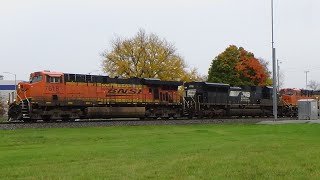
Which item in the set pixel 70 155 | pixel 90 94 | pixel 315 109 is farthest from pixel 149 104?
pixel 70 155

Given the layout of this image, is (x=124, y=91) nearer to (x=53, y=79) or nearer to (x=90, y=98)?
(x=90, y=98)

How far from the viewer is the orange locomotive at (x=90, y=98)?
1143 inches

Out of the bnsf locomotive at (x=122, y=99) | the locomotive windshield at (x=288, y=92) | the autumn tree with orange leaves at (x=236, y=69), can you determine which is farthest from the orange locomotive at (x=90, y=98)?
the autumn tree with orange leaves at (x=236, y=69)

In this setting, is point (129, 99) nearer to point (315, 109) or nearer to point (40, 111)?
point (40, 111)

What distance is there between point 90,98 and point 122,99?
122 inches

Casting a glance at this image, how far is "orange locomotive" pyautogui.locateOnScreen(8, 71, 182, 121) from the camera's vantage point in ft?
95.2

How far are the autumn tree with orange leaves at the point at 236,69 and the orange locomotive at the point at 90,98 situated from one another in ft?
113

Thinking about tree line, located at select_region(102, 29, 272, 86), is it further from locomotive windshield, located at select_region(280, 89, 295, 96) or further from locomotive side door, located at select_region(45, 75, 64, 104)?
locomotive side door, located at select_region(45, 75, 64, 104)

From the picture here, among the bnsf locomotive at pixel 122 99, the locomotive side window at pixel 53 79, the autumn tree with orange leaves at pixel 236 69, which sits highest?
the autumn tree with orange leaves at pixel 236 69

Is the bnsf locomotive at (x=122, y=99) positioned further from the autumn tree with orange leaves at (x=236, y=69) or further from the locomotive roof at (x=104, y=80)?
the autumn tree with orange leaves at (x=236, y=69)

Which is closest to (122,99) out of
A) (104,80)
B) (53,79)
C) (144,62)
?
(104,80)

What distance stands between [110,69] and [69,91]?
28.7 meters

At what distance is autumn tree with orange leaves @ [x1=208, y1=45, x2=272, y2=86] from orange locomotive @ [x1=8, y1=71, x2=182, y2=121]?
3445cm

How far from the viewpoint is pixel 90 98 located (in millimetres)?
32375
